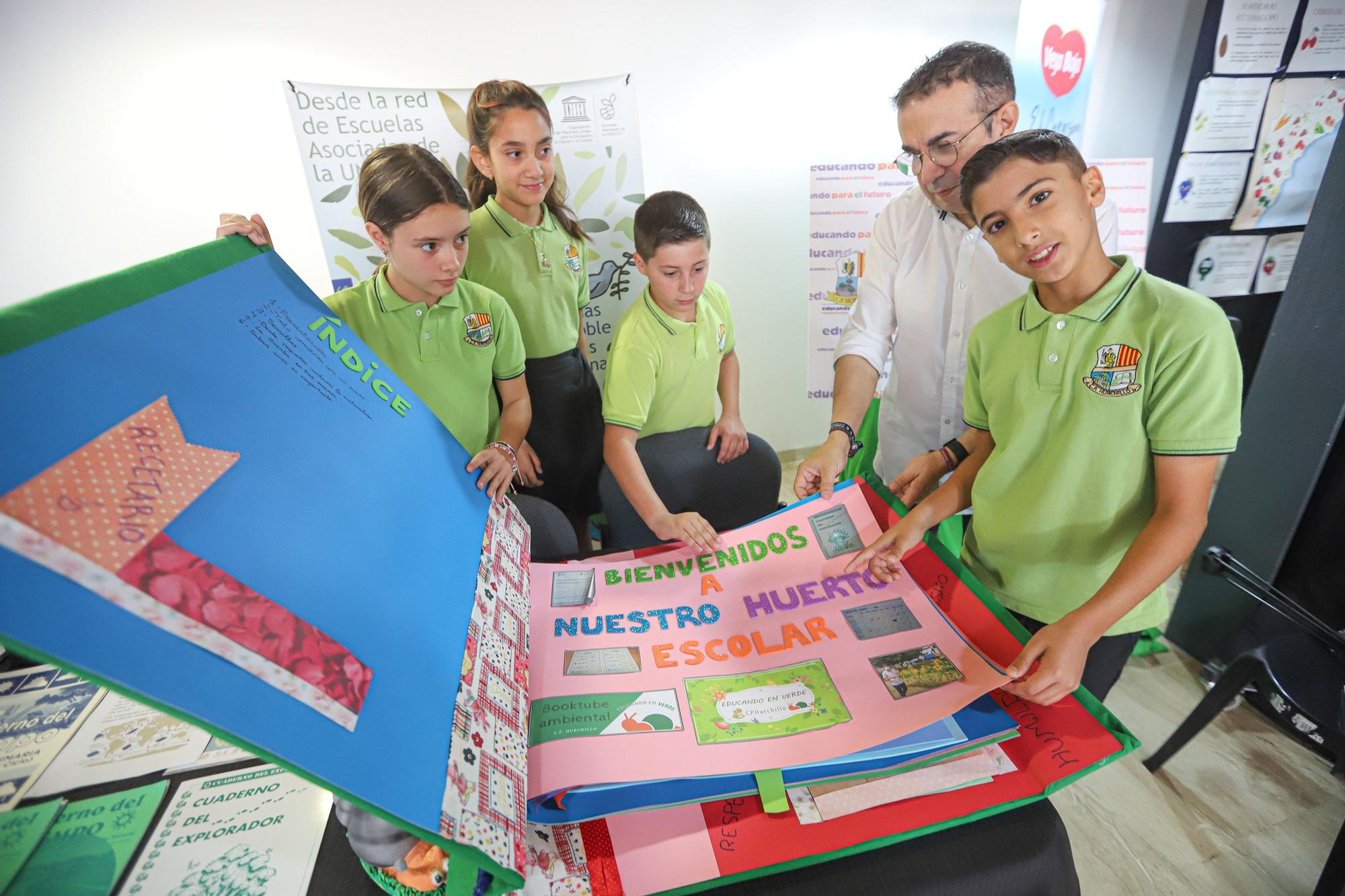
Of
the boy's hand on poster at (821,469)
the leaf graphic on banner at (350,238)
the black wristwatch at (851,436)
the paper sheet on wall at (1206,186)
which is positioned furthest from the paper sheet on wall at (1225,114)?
the leaf graphic on banner at (350,238)

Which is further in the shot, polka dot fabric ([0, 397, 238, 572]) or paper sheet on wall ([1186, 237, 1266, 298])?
paper sheet on wall ([1186, 237, 1266, 298])

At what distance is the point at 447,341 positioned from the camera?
136 centimetres

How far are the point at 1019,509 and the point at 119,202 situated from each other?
124 inches

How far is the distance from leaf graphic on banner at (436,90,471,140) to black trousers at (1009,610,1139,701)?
7.79 ft

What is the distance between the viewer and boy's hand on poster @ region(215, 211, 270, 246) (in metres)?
0.83

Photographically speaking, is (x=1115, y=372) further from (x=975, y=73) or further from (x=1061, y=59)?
(x=1061, y=59)

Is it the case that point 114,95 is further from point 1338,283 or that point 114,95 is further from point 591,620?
point 1338,283

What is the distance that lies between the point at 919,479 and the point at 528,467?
0.95 metres

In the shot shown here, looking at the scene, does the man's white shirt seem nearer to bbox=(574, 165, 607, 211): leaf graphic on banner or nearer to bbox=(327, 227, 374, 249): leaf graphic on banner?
bbox=(574, 165, 607, 211): leaf graphic on banner

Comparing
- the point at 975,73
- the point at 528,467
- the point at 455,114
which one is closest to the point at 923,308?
the point at 975,73

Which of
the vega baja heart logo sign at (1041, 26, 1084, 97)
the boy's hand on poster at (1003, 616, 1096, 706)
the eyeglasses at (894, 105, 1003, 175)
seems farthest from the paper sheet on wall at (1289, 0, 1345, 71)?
the boy's hand on poster at (1003, 616, 1096, 706)

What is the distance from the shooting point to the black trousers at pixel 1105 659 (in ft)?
3.21

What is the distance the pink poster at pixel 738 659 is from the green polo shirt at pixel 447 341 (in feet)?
1.76

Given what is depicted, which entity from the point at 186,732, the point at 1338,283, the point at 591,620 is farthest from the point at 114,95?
the point at 1338,283
